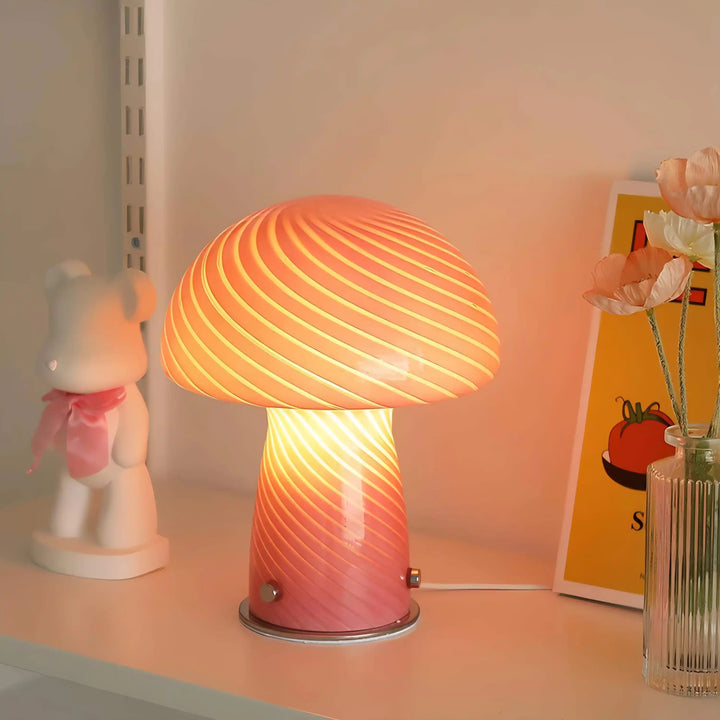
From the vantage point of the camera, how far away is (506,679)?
2.64 ft

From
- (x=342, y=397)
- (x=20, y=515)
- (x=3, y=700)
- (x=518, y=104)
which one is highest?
(x=518, y=104)

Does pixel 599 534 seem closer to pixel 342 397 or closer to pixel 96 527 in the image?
pixel 342 397

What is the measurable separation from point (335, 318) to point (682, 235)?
0.27 m

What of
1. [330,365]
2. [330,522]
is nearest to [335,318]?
[330,365]

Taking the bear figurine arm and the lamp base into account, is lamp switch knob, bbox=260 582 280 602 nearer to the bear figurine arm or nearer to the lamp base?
the lamp base

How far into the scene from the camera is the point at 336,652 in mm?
856

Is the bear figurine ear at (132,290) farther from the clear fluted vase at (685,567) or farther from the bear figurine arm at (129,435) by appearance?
the clear fluted vase at (685,567)

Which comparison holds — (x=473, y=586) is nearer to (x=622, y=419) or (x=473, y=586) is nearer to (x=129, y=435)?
(x=622, y=419)

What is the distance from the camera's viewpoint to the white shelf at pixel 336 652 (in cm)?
76

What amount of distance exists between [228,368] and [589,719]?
0.38 metres

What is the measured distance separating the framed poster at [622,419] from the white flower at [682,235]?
0.20 metres

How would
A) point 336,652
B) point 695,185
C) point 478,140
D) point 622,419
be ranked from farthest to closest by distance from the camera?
point 478,140 < point 622,419 < point 336,652 < point 695,185

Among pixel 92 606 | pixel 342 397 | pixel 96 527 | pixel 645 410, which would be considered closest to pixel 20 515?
pixel 96 527

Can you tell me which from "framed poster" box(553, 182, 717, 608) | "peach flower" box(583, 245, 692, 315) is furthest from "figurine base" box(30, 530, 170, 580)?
"peach flower" box(583, 245, 692, 315)
